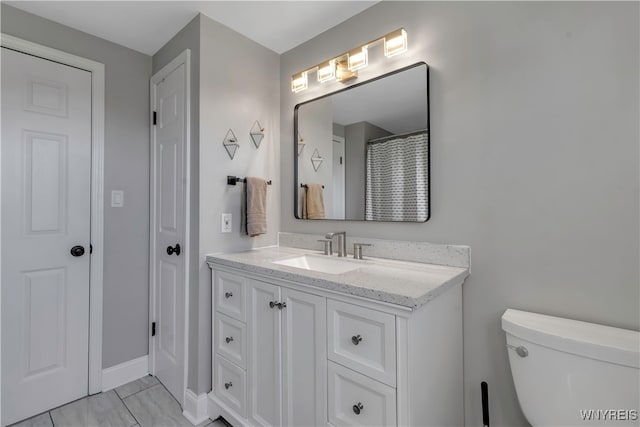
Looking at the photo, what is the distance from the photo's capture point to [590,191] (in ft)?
3.52

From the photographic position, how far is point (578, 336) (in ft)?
3.13

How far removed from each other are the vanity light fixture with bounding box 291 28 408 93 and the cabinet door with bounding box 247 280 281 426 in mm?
1265

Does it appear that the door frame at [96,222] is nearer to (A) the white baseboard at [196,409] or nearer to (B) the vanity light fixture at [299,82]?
(A) the white baseboard at [196,409]

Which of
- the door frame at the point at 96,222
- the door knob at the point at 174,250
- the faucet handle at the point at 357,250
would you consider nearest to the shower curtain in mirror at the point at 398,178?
the faucet handle at the point at 357,250

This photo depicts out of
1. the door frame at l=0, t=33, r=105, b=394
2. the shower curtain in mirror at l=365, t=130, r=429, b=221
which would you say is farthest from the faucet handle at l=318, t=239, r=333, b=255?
the door frame at l=0, t=33, r=105, b=394

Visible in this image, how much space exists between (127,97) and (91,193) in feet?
2.30

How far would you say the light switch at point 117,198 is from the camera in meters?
1.98

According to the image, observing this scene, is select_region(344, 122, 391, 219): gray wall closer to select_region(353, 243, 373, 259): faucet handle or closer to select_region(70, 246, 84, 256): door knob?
select_region(353, 243, 373, 259): faucet handle

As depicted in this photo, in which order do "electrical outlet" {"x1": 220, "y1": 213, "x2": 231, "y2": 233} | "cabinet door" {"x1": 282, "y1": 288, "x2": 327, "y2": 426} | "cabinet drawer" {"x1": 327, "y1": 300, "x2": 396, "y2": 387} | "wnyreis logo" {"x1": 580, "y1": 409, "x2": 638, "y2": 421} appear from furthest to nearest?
"electrical outlet" {"x1": 220, "y1": 213, "x2": 231, "y2": 233} → "cabinet door" {"x1": 282, "y1": 288, "x2": 327, "y2": 426} → "cabinet drawer" {"x1": 327, "y1": 300, "x2": 396, "y2": 387} → "wnyreis logo" {"x1": 580, "y1": 409, "x2": 638, "y2": 421}

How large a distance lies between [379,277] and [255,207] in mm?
966

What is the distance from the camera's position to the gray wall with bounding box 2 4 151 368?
1.96 meters

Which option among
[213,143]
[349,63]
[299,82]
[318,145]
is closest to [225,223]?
[213,143]

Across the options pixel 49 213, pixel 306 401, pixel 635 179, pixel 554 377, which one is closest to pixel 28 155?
pixel 49 213

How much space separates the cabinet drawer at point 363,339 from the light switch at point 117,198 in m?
1.69
